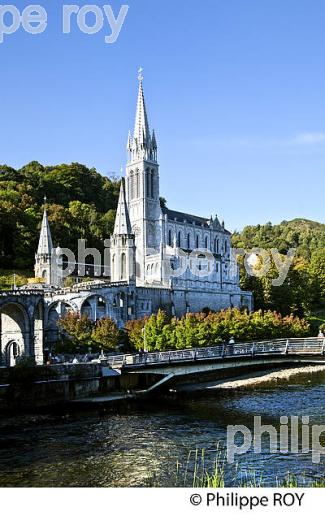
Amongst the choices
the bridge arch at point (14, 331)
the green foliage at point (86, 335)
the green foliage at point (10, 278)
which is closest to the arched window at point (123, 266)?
the green foliage at point (10, 278)

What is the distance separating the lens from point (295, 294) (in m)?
97.3

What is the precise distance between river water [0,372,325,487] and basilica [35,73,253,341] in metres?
28.8

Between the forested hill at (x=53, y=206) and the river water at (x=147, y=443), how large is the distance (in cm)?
5627

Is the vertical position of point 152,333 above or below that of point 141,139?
below

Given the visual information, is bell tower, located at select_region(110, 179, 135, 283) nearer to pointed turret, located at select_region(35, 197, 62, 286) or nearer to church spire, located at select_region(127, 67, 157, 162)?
pointed turret, located at select_region(35, 197, 62, 286)

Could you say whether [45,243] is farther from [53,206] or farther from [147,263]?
[53,206]

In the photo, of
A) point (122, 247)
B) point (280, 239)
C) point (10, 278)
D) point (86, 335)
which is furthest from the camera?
point (280, 239)

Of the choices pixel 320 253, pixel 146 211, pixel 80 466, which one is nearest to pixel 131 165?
pixel 146 211

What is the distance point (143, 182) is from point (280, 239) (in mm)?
62325

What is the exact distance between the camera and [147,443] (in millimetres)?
28359

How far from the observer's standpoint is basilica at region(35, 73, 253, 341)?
69125 mm

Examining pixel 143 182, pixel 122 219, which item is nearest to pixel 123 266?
pixel 122 219

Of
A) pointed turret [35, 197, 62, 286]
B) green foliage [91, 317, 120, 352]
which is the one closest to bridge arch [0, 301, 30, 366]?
green foliage [91, 317, 120, 352]
